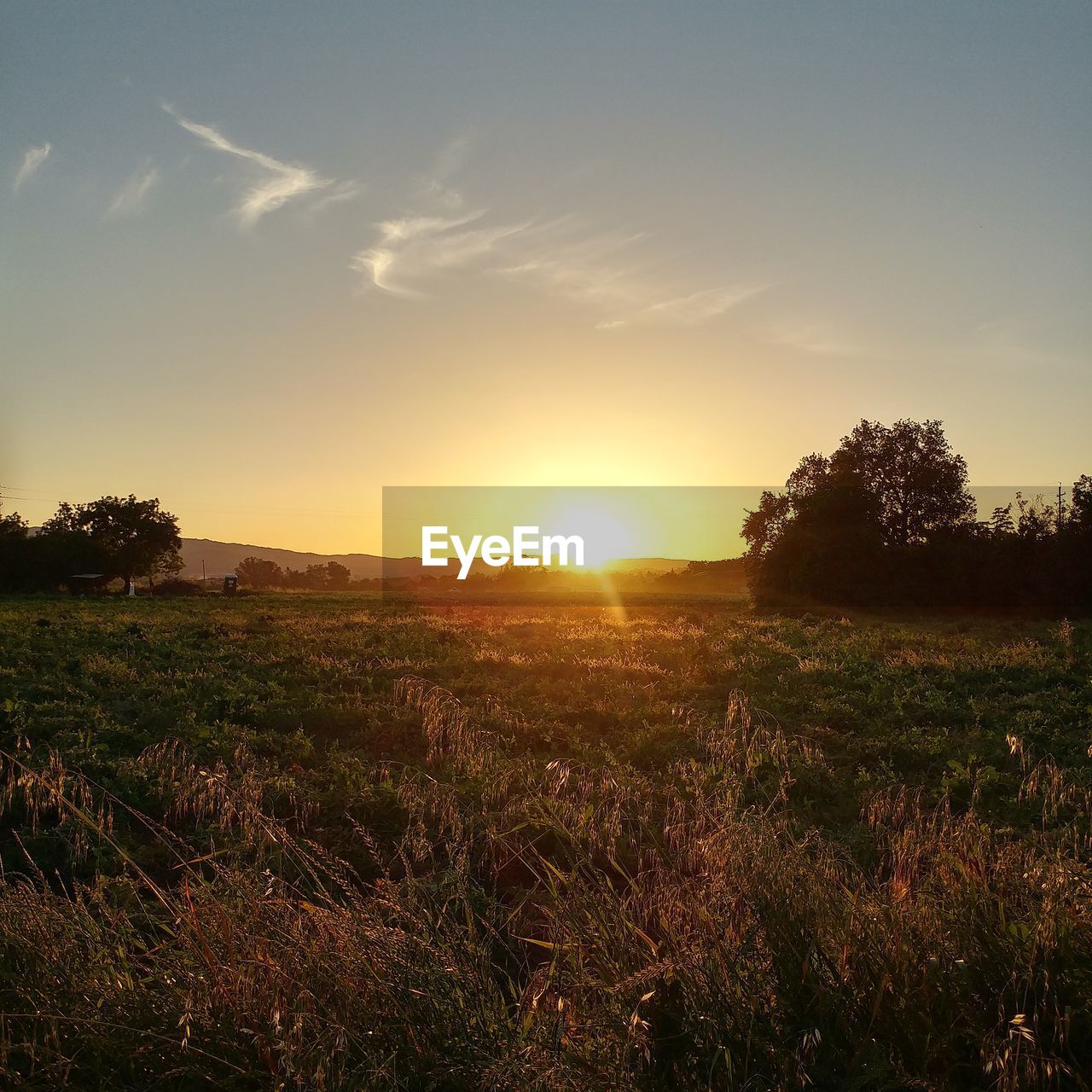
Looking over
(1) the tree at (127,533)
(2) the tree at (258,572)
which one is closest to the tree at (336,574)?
(2) the tree at (258,572)

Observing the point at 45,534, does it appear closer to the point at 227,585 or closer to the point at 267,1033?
the point at 227,585

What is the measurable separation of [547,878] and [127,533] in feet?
256

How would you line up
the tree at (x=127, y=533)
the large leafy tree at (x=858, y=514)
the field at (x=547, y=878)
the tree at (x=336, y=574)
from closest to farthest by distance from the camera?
1. the field at (x=547, y=878)
2. the large leafy tree at (x=858, y=514)
3. the tree at (x=127, y=533)
4. the tree at (x=336, y=574)

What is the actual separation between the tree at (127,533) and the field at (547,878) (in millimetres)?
59387

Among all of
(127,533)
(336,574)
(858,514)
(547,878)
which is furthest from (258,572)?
(547,878)

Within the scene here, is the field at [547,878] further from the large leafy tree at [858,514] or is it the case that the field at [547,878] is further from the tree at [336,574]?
the tree at [336,574]

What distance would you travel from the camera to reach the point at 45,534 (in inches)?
2808

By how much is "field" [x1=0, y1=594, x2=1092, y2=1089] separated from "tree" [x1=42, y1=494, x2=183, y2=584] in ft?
195

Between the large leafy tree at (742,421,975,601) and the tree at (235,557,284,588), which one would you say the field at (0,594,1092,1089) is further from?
the tree at (235,557,284,588)

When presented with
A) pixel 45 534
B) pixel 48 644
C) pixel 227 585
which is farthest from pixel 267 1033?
pixel 45 534

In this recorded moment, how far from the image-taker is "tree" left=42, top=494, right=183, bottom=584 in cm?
7319

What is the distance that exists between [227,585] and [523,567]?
3435cm

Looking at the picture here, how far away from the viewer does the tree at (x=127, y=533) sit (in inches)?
2881

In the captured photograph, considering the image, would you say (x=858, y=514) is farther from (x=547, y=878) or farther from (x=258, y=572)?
(x=258, y=572)
